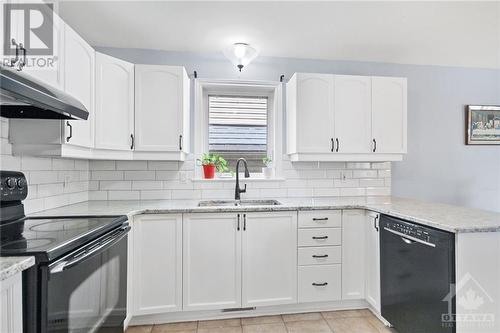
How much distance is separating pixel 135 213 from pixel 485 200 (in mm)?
3826

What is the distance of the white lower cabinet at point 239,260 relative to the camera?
215cm

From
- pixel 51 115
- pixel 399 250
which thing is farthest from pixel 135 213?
pixel 399 250

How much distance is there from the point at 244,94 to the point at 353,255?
6.33 ft

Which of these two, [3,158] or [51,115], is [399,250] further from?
[3,158]

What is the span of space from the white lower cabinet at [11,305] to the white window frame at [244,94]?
187 centimetres

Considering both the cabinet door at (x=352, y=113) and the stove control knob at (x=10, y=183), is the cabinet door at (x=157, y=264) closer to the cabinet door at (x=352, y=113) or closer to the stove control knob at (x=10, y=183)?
the stove control knob at (x=10, y=183)

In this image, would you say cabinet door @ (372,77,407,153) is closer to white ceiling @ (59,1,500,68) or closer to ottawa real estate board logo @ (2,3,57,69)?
white ceiling @ (59,1,500,68)

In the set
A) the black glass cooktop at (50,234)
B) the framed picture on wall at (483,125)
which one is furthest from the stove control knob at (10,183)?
the framed picture on wall at (483,125)

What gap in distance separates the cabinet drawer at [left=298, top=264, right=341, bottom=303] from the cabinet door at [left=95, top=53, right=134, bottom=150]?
1.85m

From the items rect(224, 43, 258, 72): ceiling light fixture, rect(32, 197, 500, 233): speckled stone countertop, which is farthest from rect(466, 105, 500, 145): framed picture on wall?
rect(224, 43, 258, 72): ceiling light fixture

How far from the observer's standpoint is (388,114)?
267 centimetres

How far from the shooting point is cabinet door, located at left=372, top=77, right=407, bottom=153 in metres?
2.65

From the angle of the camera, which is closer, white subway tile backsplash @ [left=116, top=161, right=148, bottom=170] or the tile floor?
the tile floor


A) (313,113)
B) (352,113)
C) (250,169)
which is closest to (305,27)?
(313,113)
